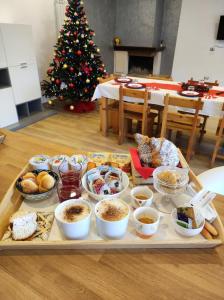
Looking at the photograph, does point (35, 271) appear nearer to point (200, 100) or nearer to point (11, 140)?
point (11, 140)

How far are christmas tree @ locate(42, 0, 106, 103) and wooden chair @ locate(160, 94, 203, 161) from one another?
6.10 ft

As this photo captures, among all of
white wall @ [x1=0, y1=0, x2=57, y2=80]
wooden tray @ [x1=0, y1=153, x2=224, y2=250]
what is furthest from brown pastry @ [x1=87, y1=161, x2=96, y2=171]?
white wall @ [x1=0, y1=0, x2=57, y2=80]

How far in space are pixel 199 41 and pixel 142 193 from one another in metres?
4.86

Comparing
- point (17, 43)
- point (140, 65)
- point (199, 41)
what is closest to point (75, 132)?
point (17, 43)

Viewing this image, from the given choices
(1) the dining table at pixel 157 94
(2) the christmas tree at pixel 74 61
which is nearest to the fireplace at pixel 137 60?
(2) the christmas tree at pixel 74 61

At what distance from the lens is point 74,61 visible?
3.81 meters

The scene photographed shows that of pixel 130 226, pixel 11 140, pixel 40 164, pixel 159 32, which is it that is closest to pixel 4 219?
pixel 40 164

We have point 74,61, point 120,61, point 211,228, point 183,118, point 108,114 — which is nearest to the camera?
point 211,228

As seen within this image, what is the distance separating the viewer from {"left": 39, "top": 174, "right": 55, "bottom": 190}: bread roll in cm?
91

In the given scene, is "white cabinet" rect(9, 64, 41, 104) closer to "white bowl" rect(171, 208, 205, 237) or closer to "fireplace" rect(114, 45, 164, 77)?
"fireplace" rect(114, 45, 164, 77)

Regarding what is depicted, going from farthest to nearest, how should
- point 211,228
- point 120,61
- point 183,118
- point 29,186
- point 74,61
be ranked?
point 120,61, point 74,61, point 183,118, point 29,186, point 211,228

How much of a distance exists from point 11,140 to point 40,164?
53 centimetres

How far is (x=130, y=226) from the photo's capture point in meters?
0.81

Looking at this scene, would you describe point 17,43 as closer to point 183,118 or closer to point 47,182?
point 183,118
